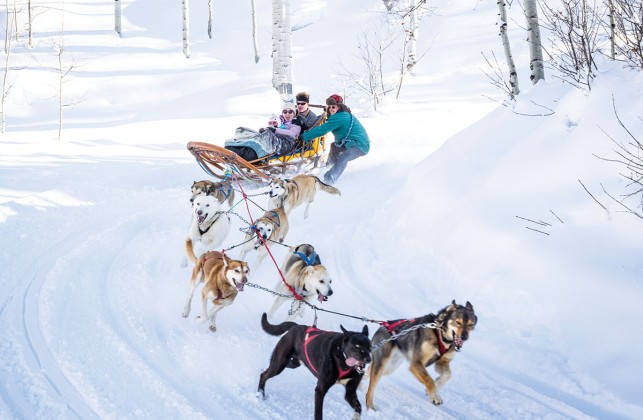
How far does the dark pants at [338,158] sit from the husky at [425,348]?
5.69m

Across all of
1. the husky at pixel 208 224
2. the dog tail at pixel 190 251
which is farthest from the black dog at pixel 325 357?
the husky at pixel 208 224

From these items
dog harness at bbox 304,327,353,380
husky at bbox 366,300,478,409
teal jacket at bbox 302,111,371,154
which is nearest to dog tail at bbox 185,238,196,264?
dog harness at bbox 304,327,353,380

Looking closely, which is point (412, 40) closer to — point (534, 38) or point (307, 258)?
point (534, 38)

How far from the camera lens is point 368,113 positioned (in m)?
14.3

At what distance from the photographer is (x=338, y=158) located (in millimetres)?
9438

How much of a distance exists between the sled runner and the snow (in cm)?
56

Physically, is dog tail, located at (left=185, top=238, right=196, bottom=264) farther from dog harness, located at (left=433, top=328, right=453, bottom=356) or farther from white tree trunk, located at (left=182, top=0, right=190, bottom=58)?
white tree trunk, located at (left=182, top=0, right=190, bottom=58)

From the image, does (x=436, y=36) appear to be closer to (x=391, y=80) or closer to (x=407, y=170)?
(x=391, y=80)

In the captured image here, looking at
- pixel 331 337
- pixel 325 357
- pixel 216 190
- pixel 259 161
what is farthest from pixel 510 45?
pixel 325 357

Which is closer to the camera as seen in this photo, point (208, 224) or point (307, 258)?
point (307, 258)

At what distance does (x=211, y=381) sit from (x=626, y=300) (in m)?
3.19

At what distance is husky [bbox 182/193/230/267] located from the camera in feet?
19.2

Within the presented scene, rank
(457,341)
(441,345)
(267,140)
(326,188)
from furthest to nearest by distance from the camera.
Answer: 1. (267,140)
2. (326,188)
3. (441,345)
4. (457,341)

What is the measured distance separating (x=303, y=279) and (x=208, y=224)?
1.69 meters
